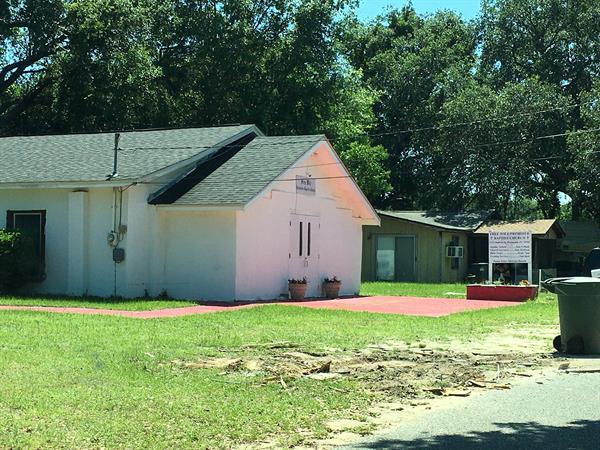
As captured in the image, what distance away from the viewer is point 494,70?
160 feet

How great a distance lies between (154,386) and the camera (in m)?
8.97

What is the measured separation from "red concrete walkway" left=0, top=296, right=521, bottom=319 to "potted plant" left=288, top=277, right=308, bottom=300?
0.96 ft

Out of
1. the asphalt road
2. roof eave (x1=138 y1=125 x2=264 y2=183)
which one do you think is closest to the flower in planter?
roof eave (x1=138 y1=125 x2=264 y2=183)

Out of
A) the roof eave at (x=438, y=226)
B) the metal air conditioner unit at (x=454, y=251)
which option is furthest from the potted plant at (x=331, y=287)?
the metal air conditioner unit at (x=454, y=251)

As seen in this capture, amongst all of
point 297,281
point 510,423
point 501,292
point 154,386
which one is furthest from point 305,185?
point 510,423

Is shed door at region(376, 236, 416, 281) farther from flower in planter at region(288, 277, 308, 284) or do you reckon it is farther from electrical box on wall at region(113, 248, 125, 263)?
electrical box on wall at region(113, 248, 125, 263)

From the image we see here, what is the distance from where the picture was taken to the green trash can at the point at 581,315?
41.3 ft

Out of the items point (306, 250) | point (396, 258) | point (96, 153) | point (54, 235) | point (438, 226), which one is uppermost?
point (96, 153)

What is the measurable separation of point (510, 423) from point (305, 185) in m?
16.8

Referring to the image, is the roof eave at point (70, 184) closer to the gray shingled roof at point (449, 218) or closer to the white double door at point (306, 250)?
the white double door at point (306, 250)

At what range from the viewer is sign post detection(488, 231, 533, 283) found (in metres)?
26.4

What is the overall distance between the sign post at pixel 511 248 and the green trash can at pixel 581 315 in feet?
45.0

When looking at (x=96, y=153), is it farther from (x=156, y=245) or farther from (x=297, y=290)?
(x=297, y=290)

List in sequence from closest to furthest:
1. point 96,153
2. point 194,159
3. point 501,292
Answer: point 194,159, point 96,153, point 501,292
